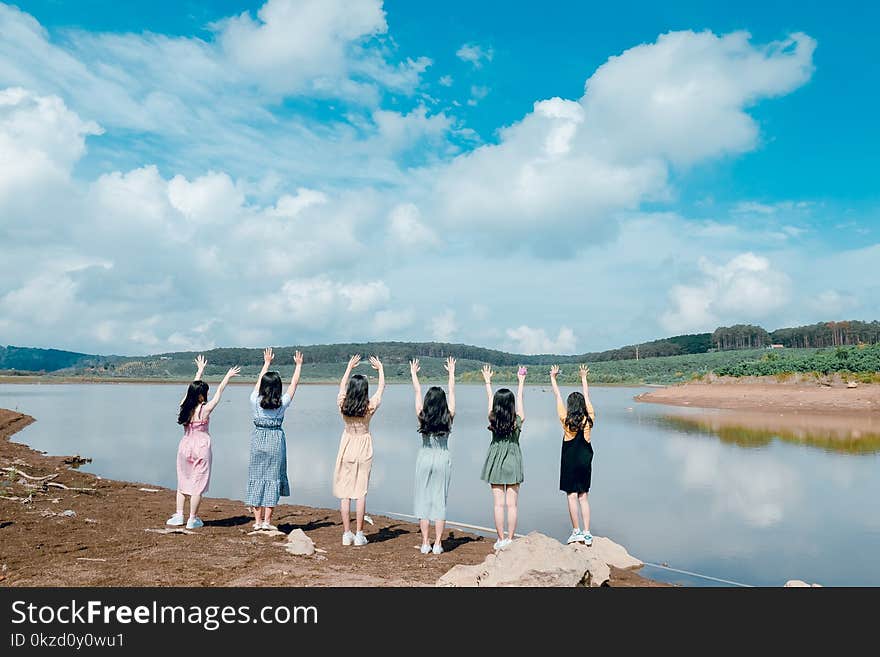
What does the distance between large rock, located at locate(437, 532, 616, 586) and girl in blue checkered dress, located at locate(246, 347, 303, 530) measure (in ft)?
11.3

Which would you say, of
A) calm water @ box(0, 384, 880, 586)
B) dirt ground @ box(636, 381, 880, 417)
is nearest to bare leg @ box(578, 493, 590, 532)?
calm water @ box(0, 384, 880, 586)

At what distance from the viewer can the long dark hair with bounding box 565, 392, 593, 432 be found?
7.74 meters

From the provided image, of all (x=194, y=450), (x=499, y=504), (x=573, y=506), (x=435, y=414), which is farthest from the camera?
(x=573, y=506)

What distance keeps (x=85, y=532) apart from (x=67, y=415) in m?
28.6

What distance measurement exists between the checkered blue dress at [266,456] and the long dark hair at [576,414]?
3625mm

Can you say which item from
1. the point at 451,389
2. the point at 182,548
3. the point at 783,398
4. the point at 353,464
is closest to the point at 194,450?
the point at 182,548

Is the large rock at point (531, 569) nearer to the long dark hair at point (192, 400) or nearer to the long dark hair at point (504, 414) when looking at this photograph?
the long dark hair at point (504, 414)

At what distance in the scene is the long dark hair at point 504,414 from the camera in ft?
24.1

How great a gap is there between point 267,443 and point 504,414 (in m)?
3.11

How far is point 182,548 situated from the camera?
689 centimetres

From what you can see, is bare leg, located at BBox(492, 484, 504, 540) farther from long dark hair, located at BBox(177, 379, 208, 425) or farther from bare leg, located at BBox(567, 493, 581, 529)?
long dark hair, located at BBox(177, 379, 208, 425)

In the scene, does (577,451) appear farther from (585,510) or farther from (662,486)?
(662,486)

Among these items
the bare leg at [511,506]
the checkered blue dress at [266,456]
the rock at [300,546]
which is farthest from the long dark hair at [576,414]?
the checkered blue dress at [266,456]
